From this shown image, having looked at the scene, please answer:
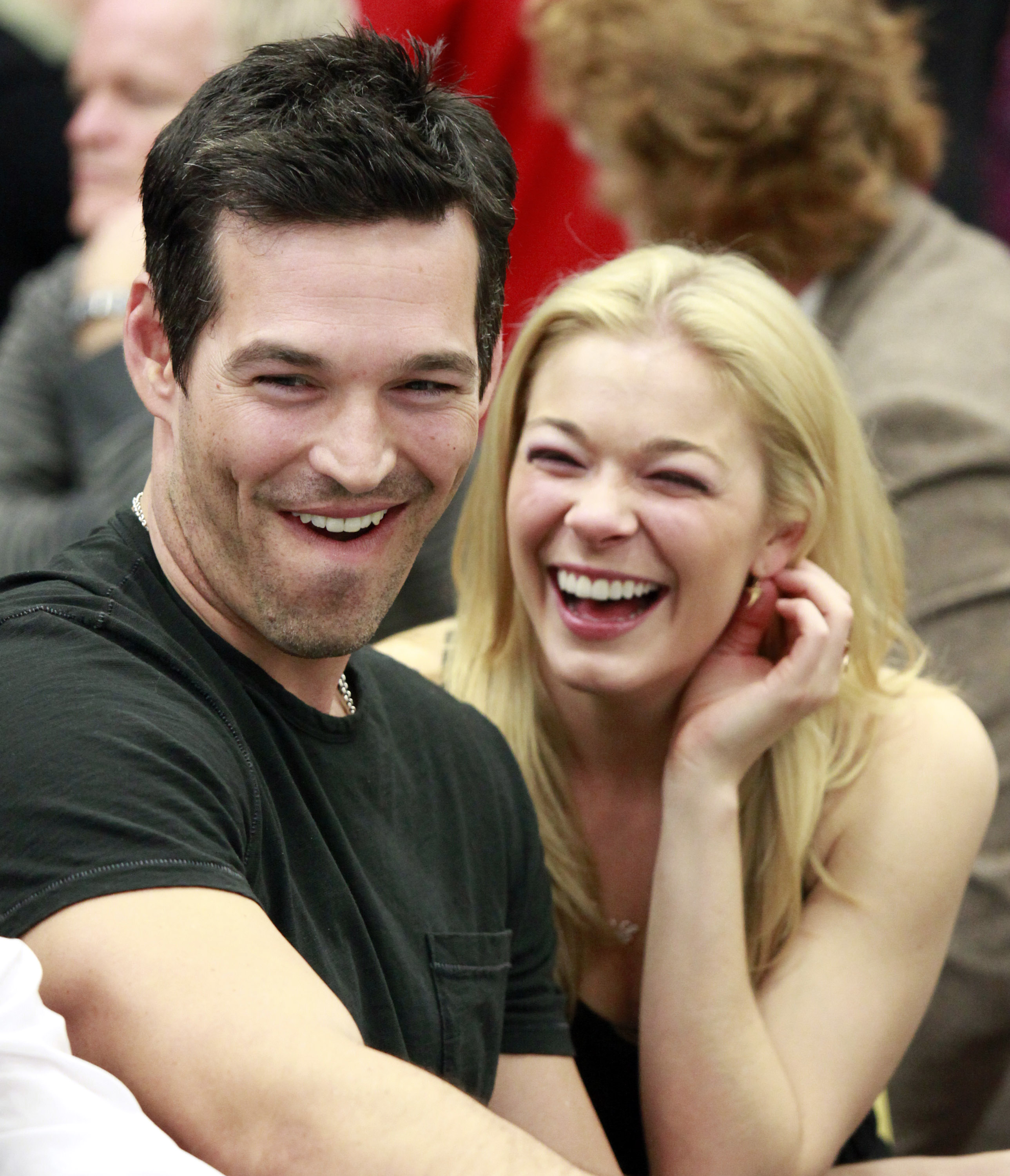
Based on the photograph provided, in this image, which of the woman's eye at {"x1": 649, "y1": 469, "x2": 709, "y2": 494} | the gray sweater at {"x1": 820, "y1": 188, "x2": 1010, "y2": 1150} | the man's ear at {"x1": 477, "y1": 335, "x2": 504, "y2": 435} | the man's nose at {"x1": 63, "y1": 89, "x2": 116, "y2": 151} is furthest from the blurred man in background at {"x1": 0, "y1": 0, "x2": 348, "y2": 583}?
the gray sweater at {"x1": 820, "y1": 188, "x2": 1010, "y2": 1150}

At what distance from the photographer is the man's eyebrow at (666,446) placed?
2.21 meters

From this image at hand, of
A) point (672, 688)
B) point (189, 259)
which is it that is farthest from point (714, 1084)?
point (189, 259)

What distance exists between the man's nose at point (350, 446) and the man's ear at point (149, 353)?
18 cm

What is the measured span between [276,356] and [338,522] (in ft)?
0.57

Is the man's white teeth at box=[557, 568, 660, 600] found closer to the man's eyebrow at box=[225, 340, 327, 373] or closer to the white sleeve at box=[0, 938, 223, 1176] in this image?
the man's eyebrow at box=[225, 340, 327, 373]

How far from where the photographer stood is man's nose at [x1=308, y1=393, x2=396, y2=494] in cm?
145

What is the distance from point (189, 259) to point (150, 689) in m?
0.39

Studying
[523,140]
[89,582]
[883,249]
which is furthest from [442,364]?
[523,140]

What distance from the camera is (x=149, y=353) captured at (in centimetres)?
157

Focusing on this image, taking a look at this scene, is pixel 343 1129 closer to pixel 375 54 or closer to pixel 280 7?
pixel 375 54

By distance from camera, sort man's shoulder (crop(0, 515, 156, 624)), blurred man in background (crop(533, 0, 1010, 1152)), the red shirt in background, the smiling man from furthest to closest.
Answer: the red shirt in background, blurred man in background (crop(533, 0, 1010, 1152)), man's shoulder (crop(0, 515, 156, 624)), the smiling man

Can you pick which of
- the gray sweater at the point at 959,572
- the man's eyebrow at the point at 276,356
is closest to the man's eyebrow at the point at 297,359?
the man's eyebrow at the point at 276,356

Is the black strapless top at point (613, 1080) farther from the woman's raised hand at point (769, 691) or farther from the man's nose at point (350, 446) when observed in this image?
the man's nose at point (350, 446)

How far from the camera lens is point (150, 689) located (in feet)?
4.50
